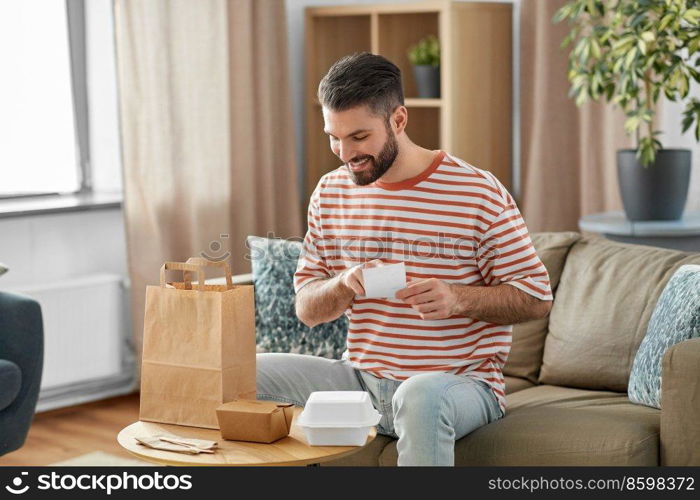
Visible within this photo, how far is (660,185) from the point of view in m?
3.53

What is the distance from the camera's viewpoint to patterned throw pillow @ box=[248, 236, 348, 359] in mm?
2967

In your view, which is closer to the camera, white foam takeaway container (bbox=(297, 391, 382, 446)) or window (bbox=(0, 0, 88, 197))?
white foam takeaway container (bbox=(297, 391, 382, 446))

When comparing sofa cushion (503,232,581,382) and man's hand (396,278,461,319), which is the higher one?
man's hand (396,278,461,319)

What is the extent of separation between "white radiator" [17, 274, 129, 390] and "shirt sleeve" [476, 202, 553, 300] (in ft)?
7.05

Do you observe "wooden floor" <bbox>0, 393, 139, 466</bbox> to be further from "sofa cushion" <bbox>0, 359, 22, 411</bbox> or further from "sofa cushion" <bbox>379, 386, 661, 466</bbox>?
"sofa cushion" <bbox>379, 386, 661, 466</bbox>

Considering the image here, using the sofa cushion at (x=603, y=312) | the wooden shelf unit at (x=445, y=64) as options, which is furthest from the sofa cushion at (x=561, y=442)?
the wooden shelf unit at (x=445, y=64)

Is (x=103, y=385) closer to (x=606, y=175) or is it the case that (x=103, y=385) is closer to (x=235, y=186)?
(x=235, y=186)

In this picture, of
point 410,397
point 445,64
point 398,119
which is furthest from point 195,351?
point 445,64

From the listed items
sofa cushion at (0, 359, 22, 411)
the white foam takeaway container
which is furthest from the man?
sofa cushion at (0, 359, 22, 411)

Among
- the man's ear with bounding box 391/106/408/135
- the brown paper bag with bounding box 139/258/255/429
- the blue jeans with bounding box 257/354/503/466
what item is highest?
the man's ear with bounding box 391/106/408/135

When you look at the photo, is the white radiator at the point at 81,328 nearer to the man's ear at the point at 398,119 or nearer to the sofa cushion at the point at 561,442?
the sofa cushion at the point at 561,442

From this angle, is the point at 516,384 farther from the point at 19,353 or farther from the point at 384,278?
the point at 19,353

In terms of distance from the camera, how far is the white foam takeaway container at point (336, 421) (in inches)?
71.4

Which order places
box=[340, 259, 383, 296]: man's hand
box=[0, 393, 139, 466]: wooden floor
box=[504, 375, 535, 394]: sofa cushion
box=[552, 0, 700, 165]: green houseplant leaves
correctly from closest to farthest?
box=[340, 259, 383, 296]: man's hand
box=[504, 375, 535, 394]: sofa cushion
box=[552, 0, 700, 165]: green houseplant leaves
box=[0, 393, 139, 466]: wooden floor
